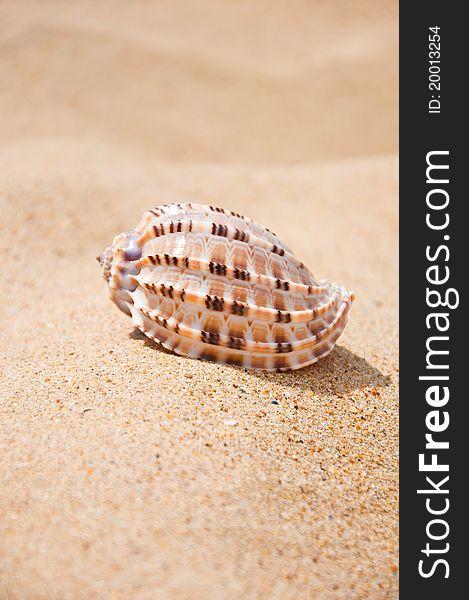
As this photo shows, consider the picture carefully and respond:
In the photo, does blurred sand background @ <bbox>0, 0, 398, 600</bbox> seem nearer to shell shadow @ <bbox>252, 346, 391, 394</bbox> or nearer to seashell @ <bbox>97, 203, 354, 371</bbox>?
shell shadow @ <bbox>252, 346, 391, 394</bbox>

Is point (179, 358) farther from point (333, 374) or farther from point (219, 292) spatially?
point (333, 374)

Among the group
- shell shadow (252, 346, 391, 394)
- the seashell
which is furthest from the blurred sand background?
the seashell

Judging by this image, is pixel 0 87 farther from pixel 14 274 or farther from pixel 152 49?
pixel 14 274

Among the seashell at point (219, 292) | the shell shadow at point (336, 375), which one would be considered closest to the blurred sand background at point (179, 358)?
the shell shadow at point (336, 375)

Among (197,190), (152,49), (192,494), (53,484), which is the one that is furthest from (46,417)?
(152,49)

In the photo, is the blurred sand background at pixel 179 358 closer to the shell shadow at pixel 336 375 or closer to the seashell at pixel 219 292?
the shell shadow at pixel 336 375
